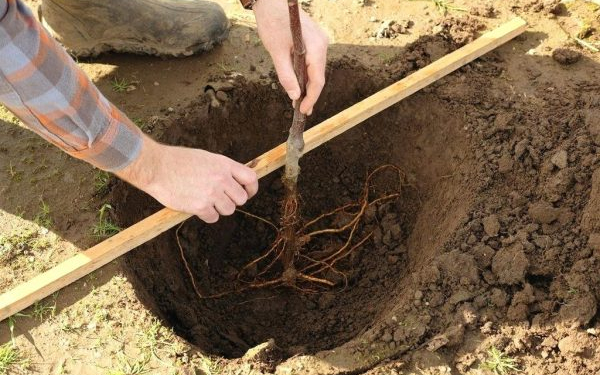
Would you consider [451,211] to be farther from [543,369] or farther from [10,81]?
[10,81]

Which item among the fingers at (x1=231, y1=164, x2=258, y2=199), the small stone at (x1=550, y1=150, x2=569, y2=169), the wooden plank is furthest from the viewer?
the small stone at (x1=550, y1=150, x2=569, y2=169)

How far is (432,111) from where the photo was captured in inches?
121

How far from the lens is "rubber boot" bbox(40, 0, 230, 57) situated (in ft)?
10.4

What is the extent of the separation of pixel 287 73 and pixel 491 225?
1074 millimetres

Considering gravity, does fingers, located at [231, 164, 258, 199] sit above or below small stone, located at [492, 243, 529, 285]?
above

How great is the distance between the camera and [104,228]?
8.45 feet

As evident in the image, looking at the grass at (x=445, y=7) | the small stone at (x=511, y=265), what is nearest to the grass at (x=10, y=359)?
the small stone at (x=511, y=265)

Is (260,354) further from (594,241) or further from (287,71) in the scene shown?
(594,241)

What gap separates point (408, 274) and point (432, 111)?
0.83 m

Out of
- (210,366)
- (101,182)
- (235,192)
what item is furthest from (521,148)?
(101,182)

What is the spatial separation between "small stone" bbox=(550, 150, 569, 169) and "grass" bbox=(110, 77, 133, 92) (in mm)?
2024

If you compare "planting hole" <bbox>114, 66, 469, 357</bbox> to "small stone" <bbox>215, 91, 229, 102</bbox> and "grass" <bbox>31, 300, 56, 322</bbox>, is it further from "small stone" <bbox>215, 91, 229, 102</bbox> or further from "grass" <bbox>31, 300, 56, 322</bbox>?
"grass" <bbox>31, 300, 56, 322</bbox>

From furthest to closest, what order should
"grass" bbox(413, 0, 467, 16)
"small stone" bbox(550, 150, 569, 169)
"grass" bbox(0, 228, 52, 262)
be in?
"grass" bbox(413, 0, 467, 16)
"small stone" bbox(550, 150, 569, 169)
"grass" bbox(0, 228, 52, 262)

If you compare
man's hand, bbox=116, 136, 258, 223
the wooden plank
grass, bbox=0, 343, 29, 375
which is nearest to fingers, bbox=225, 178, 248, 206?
man's hand, bbox=116, 136, 258, 223
